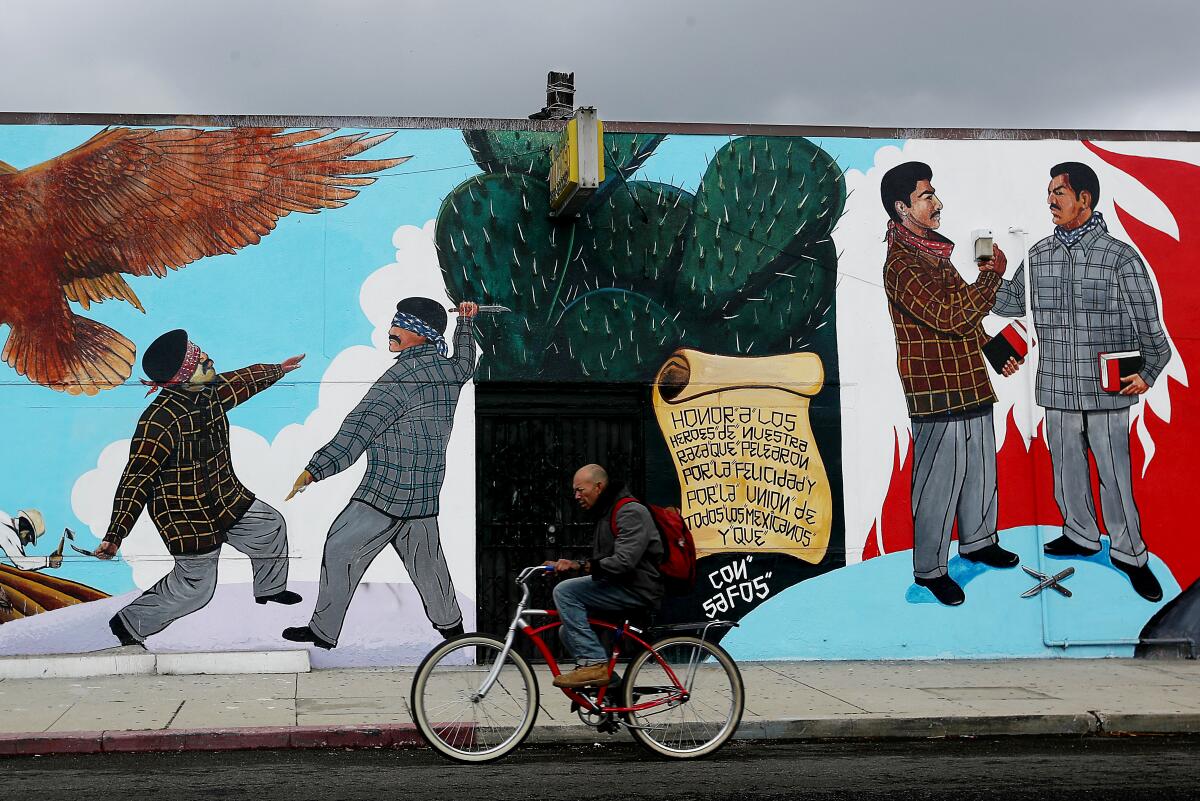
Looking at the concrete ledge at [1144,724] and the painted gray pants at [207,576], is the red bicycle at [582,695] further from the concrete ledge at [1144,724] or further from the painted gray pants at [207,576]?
the painted gray pants at [207,576]

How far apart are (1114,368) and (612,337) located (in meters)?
5.09

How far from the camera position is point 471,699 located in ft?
23.7

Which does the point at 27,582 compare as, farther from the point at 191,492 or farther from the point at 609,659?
the point at 609,659

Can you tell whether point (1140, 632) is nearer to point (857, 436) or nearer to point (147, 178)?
point (857, 436)

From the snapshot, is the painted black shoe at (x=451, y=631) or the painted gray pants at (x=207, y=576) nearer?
the painted gray pants at (x=207, y=576)

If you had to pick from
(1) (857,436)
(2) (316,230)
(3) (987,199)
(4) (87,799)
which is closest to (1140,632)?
(1) (857,436)

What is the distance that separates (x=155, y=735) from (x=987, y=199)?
30.3 feet

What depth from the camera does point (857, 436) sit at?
12219 millimetres

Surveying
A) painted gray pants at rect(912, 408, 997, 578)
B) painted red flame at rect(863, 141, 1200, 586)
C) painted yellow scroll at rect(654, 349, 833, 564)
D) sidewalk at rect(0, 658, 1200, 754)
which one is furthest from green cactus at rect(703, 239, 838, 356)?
sidewalk at rect(0, 658, 1200, 754)

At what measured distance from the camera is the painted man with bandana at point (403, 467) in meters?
11.4

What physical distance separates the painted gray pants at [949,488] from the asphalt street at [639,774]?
3790 millimetres

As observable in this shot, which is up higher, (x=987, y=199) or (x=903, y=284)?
(x=987, y=199)

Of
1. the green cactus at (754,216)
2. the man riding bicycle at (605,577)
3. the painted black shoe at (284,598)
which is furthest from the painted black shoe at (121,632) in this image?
the green cactus at (754,216)

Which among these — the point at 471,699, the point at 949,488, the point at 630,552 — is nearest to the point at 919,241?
the point at 949,488
